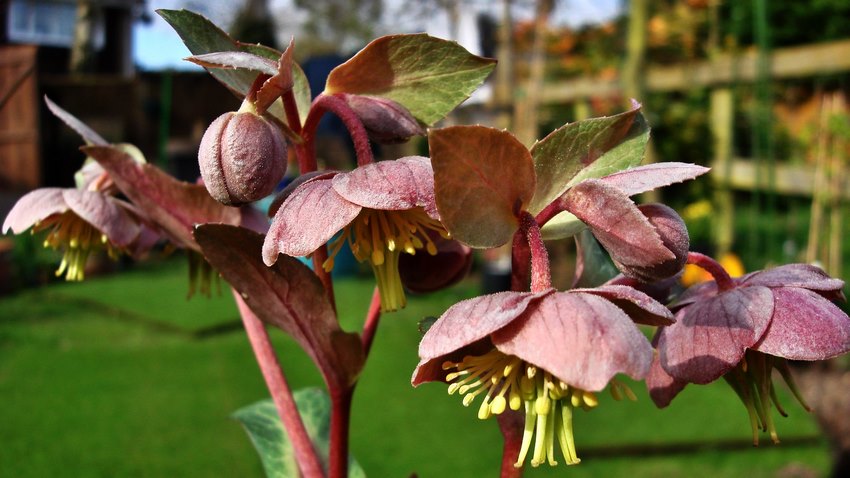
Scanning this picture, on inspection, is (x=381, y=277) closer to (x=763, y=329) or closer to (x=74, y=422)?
(x=763, y=329)

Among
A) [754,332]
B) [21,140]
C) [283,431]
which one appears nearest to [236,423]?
[283,431]

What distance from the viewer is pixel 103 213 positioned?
0.42 meters

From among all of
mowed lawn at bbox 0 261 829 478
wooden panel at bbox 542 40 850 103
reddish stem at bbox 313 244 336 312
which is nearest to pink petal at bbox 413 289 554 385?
reddish stem at bbox 313 244 336 312

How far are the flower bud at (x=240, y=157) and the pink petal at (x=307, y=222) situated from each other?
0.03 meters

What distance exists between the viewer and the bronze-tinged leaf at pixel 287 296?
1.13 ft

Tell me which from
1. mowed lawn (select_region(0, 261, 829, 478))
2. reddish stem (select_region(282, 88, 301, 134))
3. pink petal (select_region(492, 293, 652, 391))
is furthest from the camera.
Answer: mowed lawn (select_region(0, 261, 829, 478))

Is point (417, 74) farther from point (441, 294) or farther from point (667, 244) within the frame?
point (441, 294)

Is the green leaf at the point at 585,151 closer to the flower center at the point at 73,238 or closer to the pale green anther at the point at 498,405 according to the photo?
the pale green anther at the point at 498,405

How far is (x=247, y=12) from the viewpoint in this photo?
743cm

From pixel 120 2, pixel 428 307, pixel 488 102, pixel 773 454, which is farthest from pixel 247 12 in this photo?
pixel 773 454

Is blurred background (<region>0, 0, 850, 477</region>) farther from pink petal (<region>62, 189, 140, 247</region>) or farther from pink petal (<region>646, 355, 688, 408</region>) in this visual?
pink petal (<region>646, 355, 688, 408</region>)

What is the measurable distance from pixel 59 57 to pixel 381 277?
19.3ft

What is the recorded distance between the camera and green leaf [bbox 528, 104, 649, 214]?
324 mm

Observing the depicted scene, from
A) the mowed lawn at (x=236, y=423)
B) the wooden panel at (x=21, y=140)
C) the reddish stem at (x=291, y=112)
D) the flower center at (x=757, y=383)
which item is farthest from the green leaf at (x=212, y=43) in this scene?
the wooden panel at (x=21, y=140)
